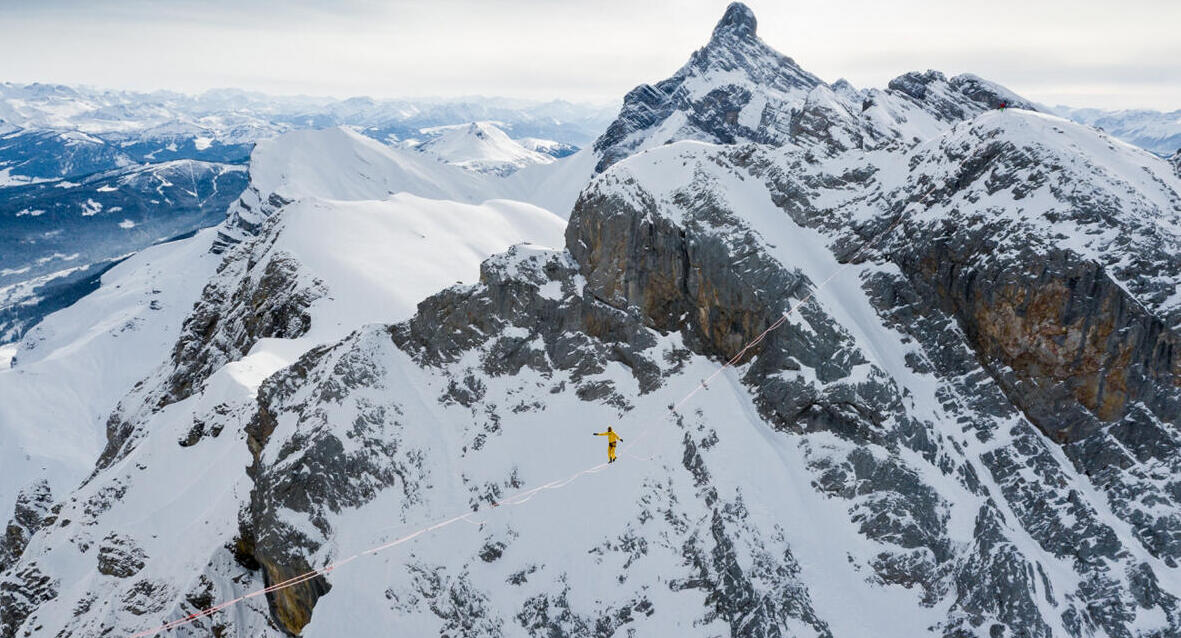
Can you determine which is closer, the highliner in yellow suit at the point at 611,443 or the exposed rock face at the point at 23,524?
the highliner in yellow suit at the point at 611,443

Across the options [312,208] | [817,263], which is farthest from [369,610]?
[312,208]

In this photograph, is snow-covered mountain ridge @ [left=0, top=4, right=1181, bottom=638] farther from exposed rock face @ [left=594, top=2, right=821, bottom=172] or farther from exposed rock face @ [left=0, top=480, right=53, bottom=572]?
exposed rock face @ [left=594, top=2, right=821, bottom=172]

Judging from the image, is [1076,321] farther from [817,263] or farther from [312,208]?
[312,208]

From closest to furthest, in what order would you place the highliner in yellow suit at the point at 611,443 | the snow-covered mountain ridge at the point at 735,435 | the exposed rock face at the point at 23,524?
the snow-covered mountain ridge at the point at 735,435
the highliner in yellow suit at the point at 611,443
the exposed rock face at the point at 23,524

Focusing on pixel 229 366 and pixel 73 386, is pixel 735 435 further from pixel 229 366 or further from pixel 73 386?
pixel 73 386

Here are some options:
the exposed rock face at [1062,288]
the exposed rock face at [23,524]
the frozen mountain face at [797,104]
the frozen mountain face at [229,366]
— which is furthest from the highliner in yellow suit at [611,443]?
the exposed rock face at [23,524]

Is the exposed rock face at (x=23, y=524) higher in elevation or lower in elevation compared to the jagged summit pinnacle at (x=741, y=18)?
lower

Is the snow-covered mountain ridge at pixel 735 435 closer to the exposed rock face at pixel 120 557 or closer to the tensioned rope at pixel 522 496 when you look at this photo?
the exposed rock face at pixel 120 557

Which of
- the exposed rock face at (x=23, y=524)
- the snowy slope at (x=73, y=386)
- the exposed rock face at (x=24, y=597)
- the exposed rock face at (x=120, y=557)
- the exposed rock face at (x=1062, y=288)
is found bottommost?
the snowy slope at (x=73, y=386)
